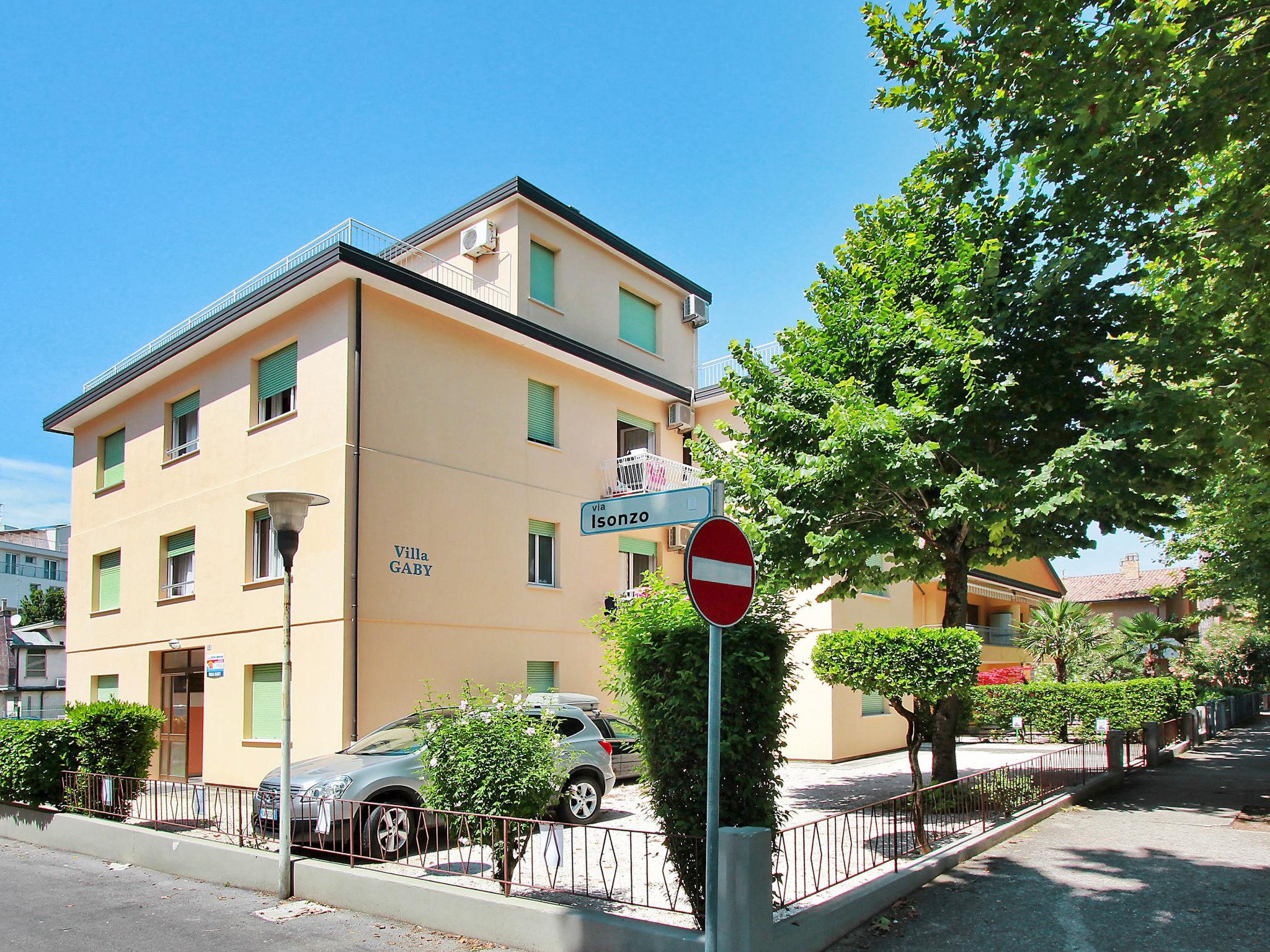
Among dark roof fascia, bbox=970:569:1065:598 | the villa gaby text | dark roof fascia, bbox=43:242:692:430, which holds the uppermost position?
dark roof fascia, bbox=43:242:692:430

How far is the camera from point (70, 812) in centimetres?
1129

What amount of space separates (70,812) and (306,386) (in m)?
7.30

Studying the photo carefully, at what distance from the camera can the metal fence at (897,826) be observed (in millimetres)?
7340

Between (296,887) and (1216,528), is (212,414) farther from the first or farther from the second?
(1216,528)

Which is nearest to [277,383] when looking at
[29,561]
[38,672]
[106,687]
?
[106,687]

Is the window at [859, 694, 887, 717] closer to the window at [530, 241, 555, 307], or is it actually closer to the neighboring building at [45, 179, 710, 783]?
the neighboring building at [45, 179, 710, 783]

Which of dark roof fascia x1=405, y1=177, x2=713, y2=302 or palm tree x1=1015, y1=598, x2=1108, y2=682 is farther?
palm tree x1=1015, y1=598, x2=1108, y2=682

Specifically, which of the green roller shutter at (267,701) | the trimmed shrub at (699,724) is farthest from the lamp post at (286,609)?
the green roller shutter at (267,701)

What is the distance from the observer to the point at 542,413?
18406mm

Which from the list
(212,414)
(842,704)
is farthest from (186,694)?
(842,704)

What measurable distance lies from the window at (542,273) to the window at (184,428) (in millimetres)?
7380

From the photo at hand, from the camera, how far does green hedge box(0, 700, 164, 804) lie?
1146 centimetres

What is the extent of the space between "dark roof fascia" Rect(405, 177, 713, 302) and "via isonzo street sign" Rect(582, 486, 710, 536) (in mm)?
14360

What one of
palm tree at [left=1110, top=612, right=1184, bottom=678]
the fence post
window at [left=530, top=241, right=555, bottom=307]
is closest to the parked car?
the fence post
